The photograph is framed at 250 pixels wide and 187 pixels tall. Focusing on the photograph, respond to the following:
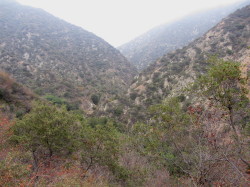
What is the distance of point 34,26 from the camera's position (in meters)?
70.1

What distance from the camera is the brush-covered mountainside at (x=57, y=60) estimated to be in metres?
41.6

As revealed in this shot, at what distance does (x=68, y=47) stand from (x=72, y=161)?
2380 inches

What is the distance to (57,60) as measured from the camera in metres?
54.9

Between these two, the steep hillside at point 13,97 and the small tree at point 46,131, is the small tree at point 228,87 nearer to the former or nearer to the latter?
the small tree at point 46,131

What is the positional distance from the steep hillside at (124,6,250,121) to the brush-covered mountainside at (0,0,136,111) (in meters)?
11.7

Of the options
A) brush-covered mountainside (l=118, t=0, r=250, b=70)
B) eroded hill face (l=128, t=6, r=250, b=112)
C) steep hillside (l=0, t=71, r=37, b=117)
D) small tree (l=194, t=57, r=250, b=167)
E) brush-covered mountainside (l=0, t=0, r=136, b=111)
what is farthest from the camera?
→ brush-covered mountainside (l=118, t=0, r=250, b=70)

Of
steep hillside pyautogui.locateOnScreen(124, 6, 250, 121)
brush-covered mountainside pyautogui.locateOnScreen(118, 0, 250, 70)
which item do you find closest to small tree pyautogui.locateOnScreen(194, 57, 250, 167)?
steep hillside pyautogui.locateOnScreen(124, 6, 250, 121)

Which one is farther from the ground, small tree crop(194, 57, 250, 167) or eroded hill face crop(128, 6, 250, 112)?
small tree crop(194, 57, 250, 167)

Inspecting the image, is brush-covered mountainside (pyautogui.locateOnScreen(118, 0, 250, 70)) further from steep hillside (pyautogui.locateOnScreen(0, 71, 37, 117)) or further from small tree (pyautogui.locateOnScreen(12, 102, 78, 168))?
small tree (pyautogui.locateOnScreen(12, 102, 78, 168))

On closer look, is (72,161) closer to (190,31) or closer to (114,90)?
(114,90)

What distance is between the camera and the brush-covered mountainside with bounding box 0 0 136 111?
41562mm

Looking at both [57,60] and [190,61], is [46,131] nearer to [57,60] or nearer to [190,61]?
[190,61]

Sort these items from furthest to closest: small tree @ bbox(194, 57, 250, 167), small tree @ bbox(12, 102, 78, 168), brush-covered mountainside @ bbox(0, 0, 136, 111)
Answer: brush-covered mountainside @ bbox(0, 0, 136, 111), small tree @ bbox(12, 102, 78, 168), small tree @ bbox(194, 57, 250, 167)

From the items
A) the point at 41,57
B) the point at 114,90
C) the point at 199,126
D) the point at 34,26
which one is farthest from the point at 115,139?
the point at 34,26
